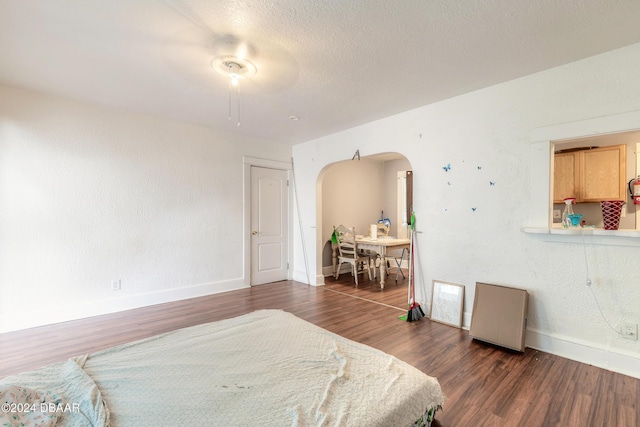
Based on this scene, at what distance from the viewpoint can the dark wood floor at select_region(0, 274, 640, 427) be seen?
178 cm

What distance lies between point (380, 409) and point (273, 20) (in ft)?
7.64

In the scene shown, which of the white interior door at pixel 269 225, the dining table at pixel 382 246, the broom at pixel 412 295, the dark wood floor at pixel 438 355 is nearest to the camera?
the dark wood floor at pixel 438 355

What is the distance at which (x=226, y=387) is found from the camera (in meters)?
1.28

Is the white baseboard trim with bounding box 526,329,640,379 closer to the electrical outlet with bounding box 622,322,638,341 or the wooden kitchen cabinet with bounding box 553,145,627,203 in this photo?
the electrical outlet with bounding box 622,322,638,341

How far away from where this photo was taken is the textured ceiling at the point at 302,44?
5.96 ft

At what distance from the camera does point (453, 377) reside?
214cm

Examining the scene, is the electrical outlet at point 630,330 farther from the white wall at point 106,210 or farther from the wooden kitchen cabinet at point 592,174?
the white wall at point 106,210

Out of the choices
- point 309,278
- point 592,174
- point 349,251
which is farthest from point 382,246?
point 592,174

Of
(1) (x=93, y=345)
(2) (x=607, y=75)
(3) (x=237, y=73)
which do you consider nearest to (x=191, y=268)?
(1) (x=93, y=345)

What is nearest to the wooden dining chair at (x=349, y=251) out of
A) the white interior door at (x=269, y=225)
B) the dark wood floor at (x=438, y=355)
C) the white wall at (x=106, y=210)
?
the dark wood floor at (x=438, y=355)

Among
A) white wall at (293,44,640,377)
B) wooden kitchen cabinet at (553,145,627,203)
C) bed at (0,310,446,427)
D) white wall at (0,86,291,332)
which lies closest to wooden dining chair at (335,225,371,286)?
white wall at (293,44,640,377)

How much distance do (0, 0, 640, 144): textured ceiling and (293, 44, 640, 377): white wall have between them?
220 millimetres

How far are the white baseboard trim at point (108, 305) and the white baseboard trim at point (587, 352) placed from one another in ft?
13.0

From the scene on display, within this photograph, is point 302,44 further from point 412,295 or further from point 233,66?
point 412,295
